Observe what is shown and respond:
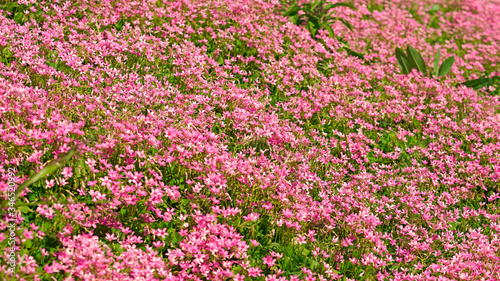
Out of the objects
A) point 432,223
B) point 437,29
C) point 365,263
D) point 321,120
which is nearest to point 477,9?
point 437,29

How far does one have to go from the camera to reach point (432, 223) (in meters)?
5.84

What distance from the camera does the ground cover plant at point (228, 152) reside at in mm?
4336

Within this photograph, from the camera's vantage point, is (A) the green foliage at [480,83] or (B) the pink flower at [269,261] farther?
(A) the green foliage at [480,83]

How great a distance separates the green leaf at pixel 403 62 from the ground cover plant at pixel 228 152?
0.08 metres

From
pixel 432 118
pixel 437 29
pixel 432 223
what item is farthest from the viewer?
pixel 437 29

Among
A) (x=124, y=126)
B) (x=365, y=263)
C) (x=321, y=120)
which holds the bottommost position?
(x=365, y=263)

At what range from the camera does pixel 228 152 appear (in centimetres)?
627

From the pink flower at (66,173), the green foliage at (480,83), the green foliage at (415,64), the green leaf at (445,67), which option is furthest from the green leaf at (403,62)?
the pink flower at (66,173)

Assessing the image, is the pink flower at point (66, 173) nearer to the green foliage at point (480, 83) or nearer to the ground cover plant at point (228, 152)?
the ground cover plant at point (228, 152)

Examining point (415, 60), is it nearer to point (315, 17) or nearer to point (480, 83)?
point (480, 83)

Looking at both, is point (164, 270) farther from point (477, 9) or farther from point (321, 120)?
point (477, 9)

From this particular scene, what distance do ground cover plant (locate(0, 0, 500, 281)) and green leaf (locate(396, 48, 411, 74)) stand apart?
79 mm

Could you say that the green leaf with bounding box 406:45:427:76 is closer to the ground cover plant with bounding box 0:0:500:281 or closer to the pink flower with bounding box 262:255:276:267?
the ground cover plant with bounding box 0:0:500:281

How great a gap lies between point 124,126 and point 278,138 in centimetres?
237
